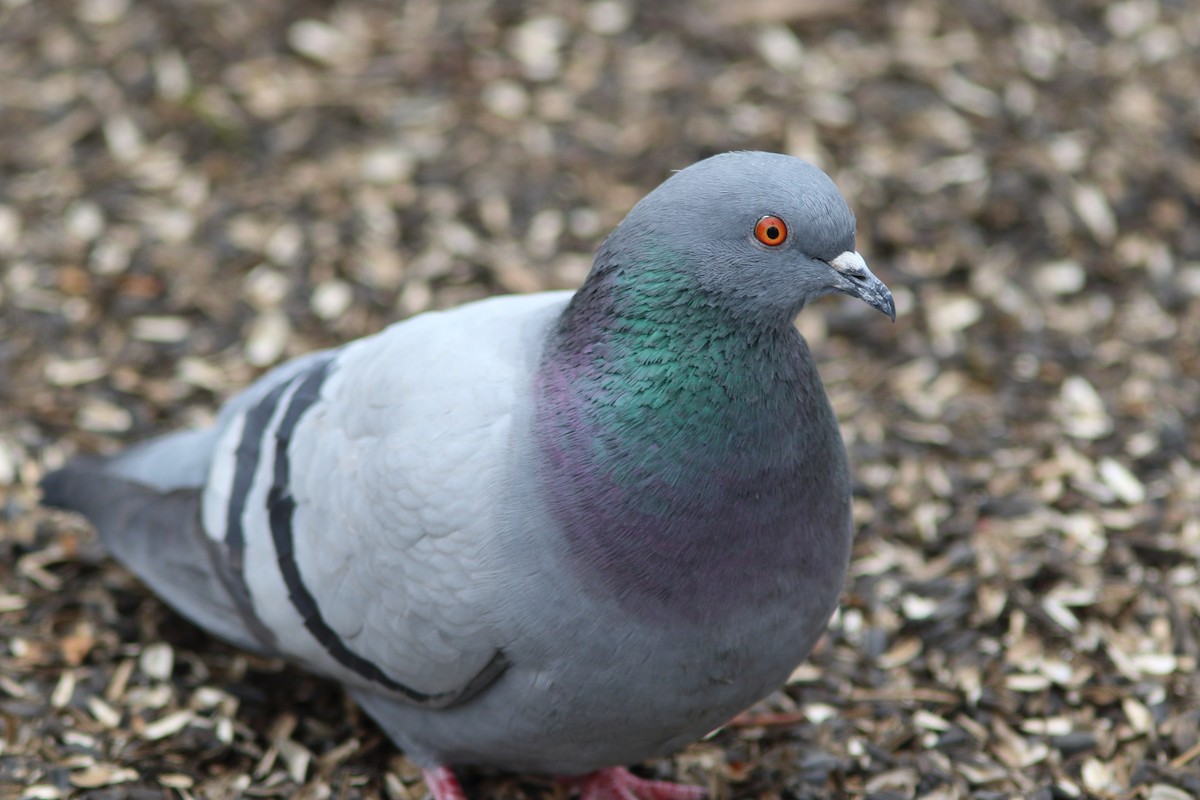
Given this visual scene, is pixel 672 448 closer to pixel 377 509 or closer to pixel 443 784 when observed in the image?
pixel 377 509

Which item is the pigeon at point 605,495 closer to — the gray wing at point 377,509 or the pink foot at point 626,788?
the gray wing at point 377,509

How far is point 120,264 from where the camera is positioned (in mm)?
6801

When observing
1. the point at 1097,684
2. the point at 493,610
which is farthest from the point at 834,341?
the point at 493,610

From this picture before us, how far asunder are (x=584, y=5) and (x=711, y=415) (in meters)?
4.97

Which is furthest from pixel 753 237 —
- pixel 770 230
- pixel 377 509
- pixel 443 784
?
pixel 443 784

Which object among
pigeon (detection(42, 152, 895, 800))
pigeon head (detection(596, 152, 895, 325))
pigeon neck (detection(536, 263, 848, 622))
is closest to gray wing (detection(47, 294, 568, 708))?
pigeon (detection(42, 152, 895, 800))

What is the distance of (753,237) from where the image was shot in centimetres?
364

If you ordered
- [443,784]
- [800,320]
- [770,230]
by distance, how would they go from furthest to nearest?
[800,320] → [443,784] → [770,230]

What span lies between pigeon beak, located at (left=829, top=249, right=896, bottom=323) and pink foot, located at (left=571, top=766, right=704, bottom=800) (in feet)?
6.38

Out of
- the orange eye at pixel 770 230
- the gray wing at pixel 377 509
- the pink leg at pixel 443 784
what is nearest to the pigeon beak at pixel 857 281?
the orange eye at pixel 770 230

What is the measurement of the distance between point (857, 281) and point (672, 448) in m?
0.66

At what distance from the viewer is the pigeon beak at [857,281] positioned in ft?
12.1

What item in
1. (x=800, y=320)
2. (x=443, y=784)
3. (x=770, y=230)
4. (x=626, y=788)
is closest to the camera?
(x=770, y=230)

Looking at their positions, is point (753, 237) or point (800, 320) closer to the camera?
point (753, 237)
